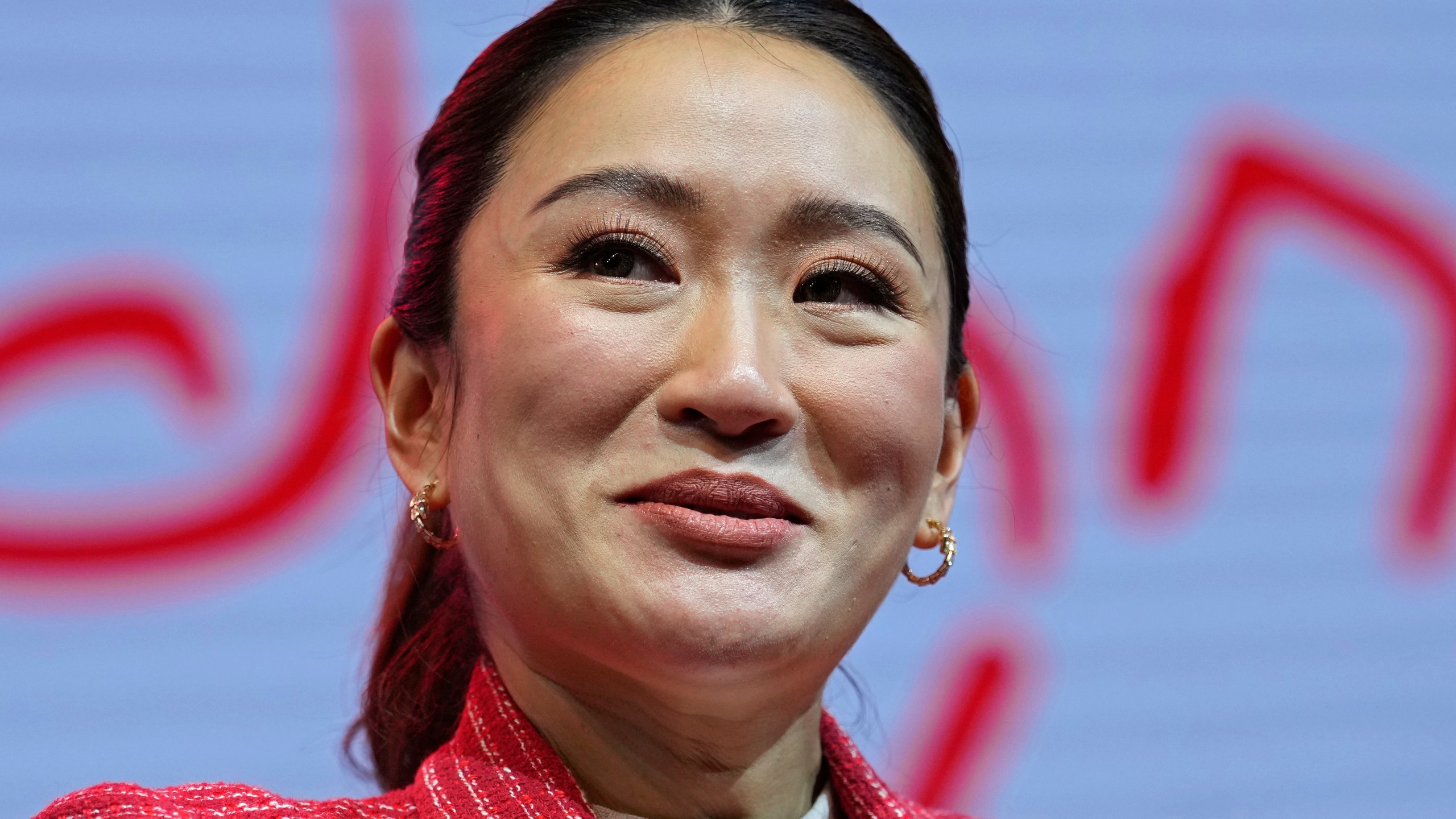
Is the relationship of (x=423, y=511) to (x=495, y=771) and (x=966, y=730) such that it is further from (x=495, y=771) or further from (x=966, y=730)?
(x=966, y=730)

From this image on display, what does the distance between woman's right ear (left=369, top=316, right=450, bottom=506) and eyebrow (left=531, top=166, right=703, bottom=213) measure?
19 cm

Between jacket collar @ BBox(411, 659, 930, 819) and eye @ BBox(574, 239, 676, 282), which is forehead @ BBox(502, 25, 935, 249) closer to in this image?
eye @ BBox(574, 239, 676, 282)

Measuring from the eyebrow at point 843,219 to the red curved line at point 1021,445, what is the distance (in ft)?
3.38

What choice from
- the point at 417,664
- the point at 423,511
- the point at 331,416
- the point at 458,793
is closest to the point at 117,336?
the point at 331,416

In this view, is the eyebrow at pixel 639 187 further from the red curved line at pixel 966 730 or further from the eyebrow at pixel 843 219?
the red curved line at pixel 966 730

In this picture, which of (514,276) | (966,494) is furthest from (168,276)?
(966,494)

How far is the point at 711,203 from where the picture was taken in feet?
3.35

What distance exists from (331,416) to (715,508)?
104 centimetres

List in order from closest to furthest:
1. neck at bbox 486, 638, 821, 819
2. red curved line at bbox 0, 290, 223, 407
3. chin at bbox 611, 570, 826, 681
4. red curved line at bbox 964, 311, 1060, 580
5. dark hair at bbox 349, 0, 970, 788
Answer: chin at bbox 611, 570, 826, 681 → neck at bbox 486, 638, 821, 819 → dark hair at bbox 349, 0, 970, 788 → red curved line at bbox 0, 290, 223, 407 → red curved line at bbox 964, 311, 1060, 580

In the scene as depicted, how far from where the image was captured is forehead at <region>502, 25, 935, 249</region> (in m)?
1.04

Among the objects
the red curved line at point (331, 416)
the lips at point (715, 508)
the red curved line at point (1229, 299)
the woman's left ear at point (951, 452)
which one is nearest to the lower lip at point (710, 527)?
the lips at point (715, 508)

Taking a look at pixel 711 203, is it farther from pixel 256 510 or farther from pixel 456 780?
pixel 256 510

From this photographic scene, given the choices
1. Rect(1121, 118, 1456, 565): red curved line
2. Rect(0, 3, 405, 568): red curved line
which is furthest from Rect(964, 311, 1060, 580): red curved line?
Rect(0, 3, 405, 568): red curved line

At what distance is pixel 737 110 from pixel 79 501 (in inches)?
44.6
